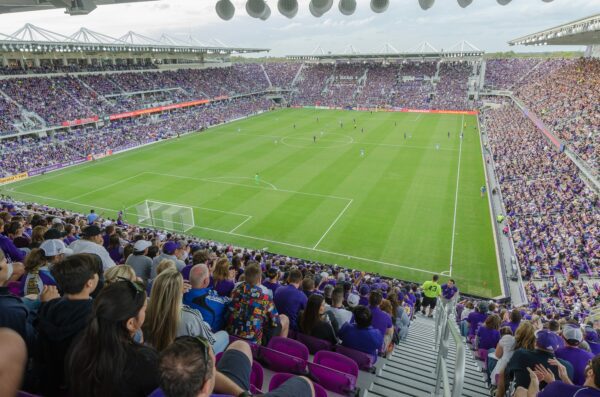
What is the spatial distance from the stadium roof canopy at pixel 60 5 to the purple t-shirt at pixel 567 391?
7091 mm

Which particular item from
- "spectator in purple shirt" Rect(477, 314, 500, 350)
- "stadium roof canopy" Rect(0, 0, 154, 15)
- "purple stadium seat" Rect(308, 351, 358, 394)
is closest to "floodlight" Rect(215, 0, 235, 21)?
"stadium roof canopy" Rect(0, 0, 154, 15)

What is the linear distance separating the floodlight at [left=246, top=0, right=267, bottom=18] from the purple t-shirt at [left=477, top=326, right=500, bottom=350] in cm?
731

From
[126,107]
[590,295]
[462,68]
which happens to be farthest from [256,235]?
[462,68]

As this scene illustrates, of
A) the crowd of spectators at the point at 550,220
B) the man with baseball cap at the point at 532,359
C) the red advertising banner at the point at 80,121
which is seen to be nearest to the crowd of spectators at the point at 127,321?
the man with baseball cap at the point at 532,359

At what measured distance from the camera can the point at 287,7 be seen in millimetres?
5816

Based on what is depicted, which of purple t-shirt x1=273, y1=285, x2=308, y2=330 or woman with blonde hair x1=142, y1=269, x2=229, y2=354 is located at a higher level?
woman with blonde hair x1=142, y1=269, x2=229, y2=354

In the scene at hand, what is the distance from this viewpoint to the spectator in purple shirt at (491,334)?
7.90 metres

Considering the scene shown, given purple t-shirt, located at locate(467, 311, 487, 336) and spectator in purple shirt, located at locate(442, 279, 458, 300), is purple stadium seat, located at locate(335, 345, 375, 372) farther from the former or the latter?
spectator in purple shirt, located at locate(442, 279, 458, 300)

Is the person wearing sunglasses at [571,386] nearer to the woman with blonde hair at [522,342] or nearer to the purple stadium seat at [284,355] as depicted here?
the woman with blonde hair at [522,342]

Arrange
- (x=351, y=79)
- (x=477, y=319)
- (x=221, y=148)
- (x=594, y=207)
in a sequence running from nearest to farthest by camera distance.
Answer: (x=477, y=319)
(x=594, y=207)
(x=221, y=148)
(x=351, y=79)

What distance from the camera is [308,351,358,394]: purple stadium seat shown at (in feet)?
14.9

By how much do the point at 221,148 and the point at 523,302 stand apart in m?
35.9

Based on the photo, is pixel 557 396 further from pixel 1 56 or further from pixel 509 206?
pixel 1 56

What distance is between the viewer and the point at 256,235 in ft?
79.9
